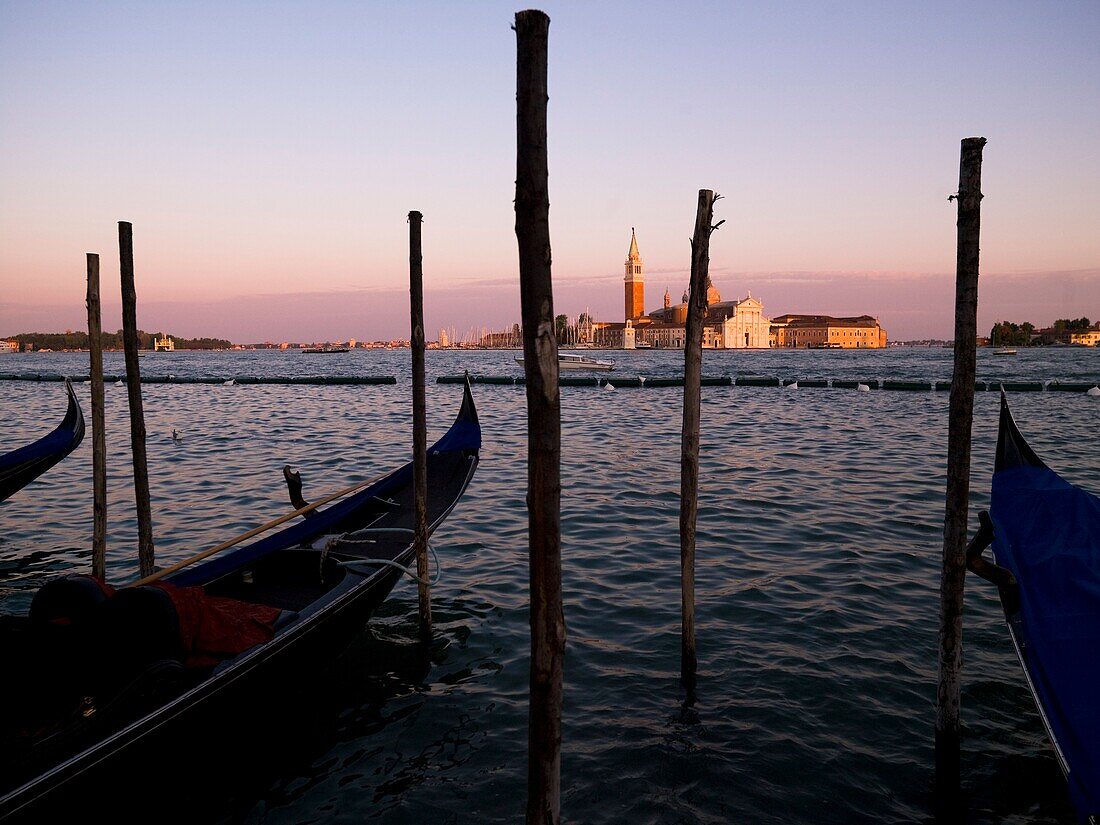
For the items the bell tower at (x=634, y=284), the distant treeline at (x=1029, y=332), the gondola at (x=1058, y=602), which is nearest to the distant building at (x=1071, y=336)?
the distant treeline at (x=1029, y=332)

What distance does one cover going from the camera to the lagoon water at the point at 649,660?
3795mm

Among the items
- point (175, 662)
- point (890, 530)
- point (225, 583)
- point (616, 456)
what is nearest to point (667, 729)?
point (175, 662)

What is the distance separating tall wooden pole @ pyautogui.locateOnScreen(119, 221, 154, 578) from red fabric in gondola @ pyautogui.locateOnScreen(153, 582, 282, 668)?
6.72ft

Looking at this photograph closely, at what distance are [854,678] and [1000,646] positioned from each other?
1.33m

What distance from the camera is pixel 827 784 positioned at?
3840 mm

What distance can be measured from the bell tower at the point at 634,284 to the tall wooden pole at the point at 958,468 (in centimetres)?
14387

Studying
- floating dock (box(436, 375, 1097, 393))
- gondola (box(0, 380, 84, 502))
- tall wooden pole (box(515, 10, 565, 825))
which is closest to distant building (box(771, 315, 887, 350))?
floating dock (box(436, 375, 1097, 393))

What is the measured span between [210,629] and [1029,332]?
170824 millimetres

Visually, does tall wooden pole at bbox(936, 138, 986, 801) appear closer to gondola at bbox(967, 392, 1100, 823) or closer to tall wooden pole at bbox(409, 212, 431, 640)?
gondola at bbox(967, 392, 1100, 823)

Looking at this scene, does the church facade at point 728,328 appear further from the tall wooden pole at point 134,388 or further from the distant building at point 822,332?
the tall wooden pole at point 134,388

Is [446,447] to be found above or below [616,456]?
above

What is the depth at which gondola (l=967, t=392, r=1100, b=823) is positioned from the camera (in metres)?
2.98

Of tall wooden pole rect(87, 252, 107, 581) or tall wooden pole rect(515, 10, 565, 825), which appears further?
tall wooden pole rect(87, 252, 107, 581)

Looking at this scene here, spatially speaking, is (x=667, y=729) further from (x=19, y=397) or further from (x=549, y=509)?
(x=19, y=397)
